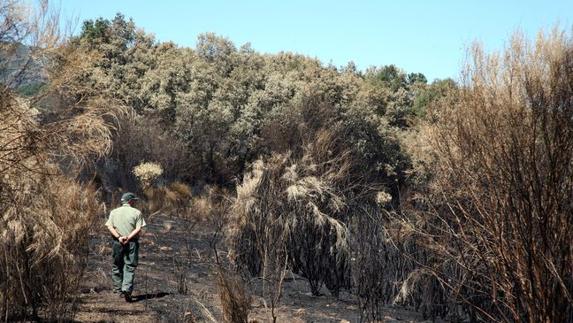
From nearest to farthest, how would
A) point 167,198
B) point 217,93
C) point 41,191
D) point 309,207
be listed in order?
point 41,191
point 309,207
point 167,198
point 217,93

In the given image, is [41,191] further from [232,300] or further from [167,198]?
[167,198]

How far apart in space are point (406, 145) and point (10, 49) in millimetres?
29185

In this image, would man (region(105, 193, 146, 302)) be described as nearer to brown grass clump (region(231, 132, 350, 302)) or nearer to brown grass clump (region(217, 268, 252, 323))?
brown grass clump (region(217, 268, 252, 323))

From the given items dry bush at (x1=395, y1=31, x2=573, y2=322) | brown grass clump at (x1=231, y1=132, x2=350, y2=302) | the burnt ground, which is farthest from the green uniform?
dry bush at (x1=395, y1=31, x2=573, y2=322)

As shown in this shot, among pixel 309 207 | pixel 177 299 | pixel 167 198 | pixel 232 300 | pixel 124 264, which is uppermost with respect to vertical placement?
pixel 167 198

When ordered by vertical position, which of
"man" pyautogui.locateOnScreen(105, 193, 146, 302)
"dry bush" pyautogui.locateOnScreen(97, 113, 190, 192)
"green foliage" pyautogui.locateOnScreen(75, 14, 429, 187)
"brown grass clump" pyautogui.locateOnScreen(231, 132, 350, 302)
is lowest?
"man" pyautogui.locateOnScreen(105, 193, 146, 302)

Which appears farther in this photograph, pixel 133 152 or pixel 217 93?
pixel 217 93

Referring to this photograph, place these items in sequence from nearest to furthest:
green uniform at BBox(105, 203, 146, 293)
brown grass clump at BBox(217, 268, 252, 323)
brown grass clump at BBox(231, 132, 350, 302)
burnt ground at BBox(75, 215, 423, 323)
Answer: brown grass clump at BBox(217, 268, 252, 323), burnt ground at BBox(75, 215, 423, 323), green uniform at BBox(105, 203, 146, 293), brown grass clump at BBox(231, 132, 350, 302)

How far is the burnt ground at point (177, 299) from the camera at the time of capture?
24.0ft

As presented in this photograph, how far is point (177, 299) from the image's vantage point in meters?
8.55

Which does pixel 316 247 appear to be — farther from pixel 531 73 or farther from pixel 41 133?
pixel 531 73

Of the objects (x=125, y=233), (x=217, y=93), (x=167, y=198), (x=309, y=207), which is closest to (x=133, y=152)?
(x=167, y=198)

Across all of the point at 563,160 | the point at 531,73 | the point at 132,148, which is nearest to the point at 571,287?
the point at 563,160

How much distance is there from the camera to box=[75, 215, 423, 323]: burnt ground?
24.0ft
